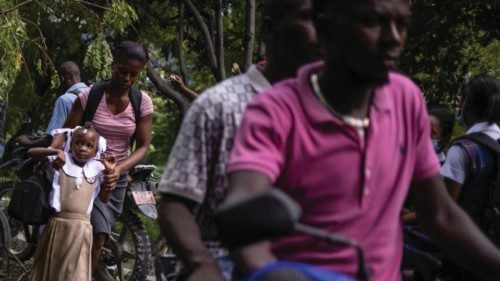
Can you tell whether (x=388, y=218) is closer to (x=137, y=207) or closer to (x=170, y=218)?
(x=170, y=218)

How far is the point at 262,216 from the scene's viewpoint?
2176 mm

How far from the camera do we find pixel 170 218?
3.48m

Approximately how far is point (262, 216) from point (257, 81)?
65.7 inches

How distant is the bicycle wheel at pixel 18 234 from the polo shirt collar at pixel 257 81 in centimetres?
647

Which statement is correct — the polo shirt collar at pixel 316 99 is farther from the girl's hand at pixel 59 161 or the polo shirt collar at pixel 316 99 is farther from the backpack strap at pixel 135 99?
the backpack strap at pixel 135 99

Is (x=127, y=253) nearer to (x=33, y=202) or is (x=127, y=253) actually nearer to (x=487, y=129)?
(x=33, y=202)

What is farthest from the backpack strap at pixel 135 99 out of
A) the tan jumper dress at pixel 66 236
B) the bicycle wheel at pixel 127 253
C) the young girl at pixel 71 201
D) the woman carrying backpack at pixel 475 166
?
the woman carrying backpack at pixel 475 166

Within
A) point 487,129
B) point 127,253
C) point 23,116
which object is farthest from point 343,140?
point 23,116

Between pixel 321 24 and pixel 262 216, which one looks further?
pixel 321 24

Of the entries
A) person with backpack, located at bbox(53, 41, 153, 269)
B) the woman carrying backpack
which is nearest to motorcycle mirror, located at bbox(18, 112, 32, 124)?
person with backpack, located at bbox(53, 41, 153, 269)

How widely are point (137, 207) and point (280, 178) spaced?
7.23 m

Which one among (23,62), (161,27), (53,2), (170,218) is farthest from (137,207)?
(161,27)

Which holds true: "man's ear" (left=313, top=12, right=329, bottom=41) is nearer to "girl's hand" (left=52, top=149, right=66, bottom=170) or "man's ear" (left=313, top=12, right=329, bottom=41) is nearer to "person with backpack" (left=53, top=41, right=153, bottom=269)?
"person with backpack" (left=53, top=41, right=153, bottom=269)

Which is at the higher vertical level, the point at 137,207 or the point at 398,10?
the point at 398,10
